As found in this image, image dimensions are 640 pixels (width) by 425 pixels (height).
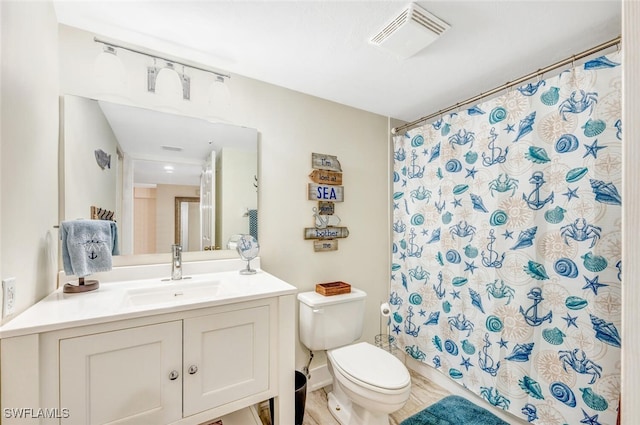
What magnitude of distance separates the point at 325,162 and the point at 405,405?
1.83 meters

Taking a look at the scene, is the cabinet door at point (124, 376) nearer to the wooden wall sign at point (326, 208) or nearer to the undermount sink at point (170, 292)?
the undermount sink at point (170, 292)

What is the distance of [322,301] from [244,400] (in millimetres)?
750

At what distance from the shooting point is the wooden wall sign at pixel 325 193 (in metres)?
2.08

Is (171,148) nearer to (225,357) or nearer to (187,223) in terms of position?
(187,223)

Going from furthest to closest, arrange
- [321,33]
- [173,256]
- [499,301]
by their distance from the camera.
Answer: [499,301], [173,256], [321,33]

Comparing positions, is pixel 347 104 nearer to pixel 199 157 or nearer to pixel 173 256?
pixel 199 157

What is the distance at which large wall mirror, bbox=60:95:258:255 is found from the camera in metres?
1.39

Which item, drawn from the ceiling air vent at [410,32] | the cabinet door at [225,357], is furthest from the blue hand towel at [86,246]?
the ceiling air vent at [410,32]

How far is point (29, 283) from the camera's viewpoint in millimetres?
1041

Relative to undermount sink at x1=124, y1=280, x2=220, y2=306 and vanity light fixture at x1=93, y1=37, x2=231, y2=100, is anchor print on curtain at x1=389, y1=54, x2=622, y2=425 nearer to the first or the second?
undermount sink at x1=124, y1=280, x2=220, y2=306

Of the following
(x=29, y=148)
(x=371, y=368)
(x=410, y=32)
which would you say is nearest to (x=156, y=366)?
(x=29, y=148)

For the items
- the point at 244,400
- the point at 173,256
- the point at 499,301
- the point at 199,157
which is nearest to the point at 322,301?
the point at 244,400

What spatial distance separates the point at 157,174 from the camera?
5.32 feet

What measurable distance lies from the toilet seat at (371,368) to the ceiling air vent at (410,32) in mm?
1755
